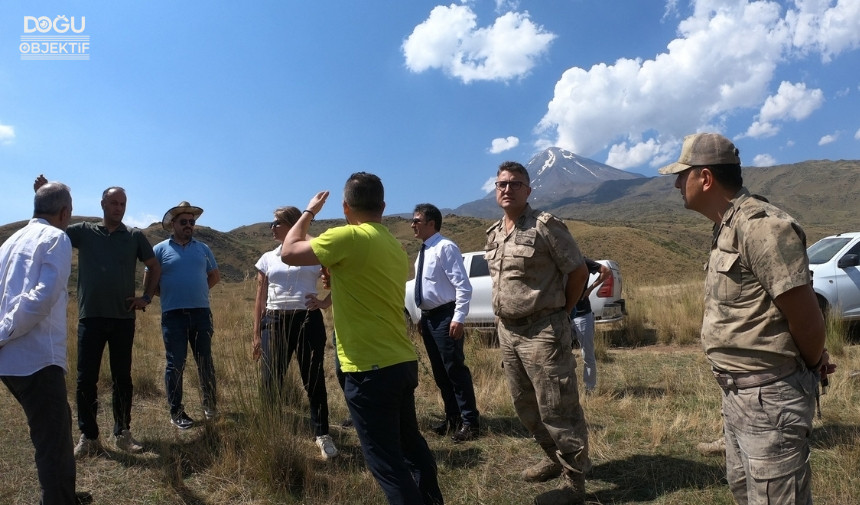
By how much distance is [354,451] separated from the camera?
4012mm

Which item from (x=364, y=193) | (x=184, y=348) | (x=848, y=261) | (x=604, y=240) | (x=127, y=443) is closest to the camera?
(x=364, y=193)

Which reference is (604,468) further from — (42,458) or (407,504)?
(42,458)

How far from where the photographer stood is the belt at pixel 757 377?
1.91 meters

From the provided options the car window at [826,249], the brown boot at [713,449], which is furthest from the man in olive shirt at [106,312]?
the car window at [826,249]

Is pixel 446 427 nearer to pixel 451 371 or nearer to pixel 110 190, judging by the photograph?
pixel 451 371

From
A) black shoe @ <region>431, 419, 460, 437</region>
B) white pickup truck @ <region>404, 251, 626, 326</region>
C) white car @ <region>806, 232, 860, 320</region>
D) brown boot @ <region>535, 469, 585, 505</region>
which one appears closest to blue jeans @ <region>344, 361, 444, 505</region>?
brown boot @ <region>535, 469, 585, 505</region>

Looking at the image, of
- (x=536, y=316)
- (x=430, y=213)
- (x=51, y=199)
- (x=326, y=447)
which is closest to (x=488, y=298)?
(x=430, y=213)

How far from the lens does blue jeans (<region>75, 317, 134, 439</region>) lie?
3.89 m

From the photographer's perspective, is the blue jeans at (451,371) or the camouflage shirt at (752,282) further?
the blue jeans at (451,371)

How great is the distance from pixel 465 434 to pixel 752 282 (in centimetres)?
279

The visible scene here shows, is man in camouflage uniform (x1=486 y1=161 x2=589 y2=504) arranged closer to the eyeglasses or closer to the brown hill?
the eyeglasses

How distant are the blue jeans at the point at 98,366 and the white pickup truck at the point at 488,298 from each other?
4.43 meters

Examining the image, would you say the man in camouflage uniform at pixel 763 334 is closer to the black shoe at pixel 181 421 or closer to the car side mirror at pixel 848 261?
the black shoe at pixel 181 421

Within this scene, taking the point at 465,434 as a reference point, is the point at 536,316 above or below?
above
